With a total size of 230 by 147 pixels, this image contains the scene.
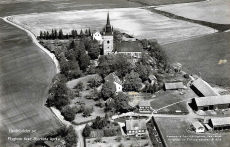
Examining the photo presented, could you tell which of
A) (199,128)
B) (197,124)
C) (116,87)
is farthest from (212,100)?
(116,87)

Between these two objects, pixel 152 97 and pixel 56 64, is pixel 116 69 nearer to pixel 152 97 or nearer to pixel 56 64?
pixel 152 97

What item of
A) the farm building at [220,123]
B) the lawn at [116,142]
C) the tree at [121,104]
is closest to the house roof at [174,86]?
the tree at [121,104]

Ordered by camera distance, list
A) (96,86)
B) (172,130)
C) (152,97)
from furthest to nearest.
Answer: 1. (96,86)
2. (152,97)
3. (172,130)

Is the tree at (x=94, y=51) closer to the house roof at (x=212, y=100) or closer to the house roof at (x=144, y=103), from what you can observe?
the house roof at (x=144, y=103)

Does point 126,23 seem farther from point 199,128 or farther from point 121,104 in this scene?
point 199,128

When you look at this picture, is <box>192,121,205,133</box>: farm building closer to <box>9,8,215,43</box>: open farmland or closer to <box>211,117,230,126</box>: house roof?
<box>211,117,230,126</box>: house roof

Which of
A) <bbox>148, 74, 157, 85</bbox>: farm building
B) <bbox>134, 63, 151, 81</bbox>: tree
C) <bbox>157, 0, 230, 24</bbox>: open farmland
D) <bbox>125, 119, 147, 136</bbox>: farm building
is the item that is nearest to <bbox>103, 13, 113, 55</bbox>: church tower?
<bbox>134, 63, 151, 81</bbox>: tree

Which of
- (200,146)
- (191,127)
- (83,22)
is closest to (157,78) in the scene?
(191,127)
